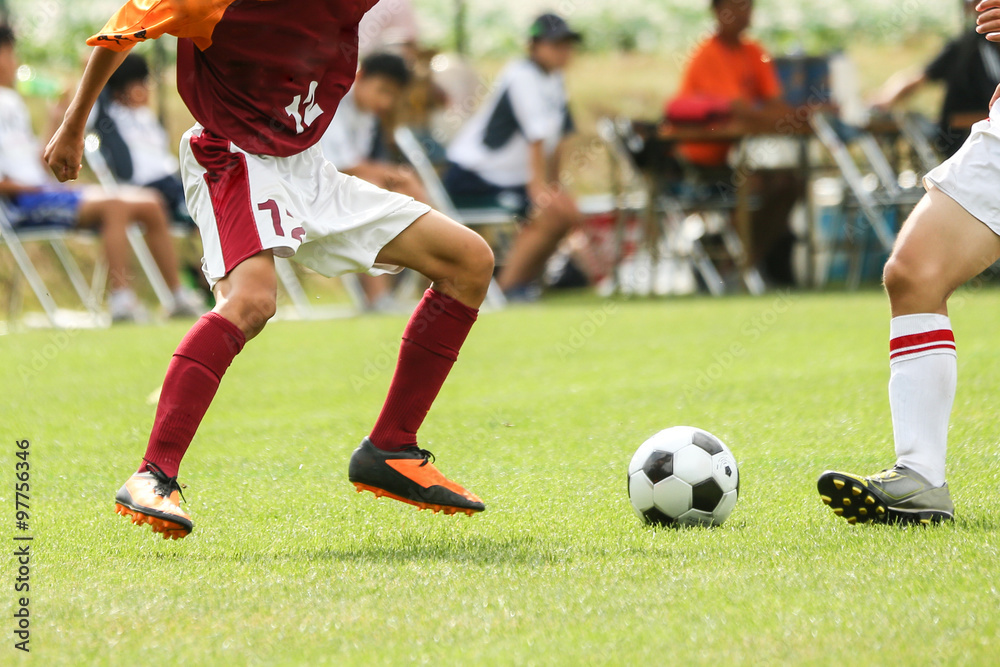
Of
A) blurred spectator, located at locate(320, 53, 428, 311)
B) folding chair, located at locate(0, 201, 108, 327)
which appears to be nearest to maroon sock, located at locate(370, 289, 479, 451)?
blurred spectator, located at locate(320, 53, 428, 311)

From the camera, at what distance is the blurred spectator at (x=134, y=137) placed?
9633 millimetres

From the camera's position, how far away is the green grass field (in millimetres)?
2014

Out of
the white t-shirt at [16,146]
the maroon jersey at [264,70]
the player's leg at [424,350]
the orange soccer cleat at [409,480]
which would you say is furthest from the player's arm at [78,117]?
the white t-shirt at [16,146]

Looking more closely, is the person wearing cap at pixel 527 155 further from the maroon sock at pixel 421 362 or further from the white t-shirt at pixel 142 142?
the maroon sock at pixel 421 362

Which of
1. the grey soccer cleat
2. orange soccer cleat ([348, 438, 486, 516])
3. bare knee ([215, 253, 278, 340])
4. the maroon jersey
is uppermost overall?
the maroon jersey

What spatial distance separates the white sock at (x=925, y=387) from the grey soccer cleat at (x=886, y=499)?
0.22ft

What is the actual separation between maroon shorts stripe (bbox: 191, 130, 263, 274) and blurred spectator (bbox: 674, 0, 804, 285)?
7.00 metres

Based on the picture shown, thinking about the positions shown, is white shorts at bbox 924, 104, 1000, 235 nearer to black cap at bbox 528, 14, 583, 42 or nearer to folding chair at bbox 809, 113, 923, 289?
folding chair at bbox 809, 113, 923, 289

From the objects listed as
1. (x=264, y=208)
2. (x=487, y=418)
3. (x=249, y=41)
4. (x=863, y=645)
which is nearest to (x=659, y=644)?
(x=863, y=645)

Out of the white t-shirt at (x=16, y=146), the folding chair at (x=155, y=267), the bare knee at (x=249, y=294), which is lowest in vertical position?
the folding chair at (x=155, y=267)

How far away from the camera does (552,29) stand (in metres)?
9.81

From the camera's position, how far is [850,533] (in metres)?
2.76

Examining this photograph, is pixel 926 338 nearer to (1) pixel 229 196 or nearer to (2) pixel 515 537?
(2) pixel 515 537

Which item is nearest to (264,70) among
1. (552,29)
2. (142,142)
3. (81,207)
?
(81,207)
